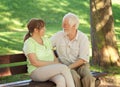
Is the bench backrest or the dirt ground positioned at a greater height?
the bench backrest

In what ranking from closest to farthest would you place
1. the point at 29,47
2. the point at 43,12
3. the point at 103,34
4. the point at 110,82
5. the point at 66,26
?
the point at 29,47, the point at 66,26, the point at 110,82, the point at 103,34, the point at 43,12

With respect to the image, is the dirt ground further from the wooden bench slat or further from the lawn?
the lawn

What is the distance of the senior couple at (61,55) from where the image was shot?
582 centimetres

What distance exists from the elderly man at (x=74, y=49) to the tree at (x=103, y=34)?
10.6 feet

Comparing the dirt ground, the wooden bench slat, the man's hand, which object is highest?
the wooden bench slat

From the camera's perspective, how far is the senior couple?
5.82 meters

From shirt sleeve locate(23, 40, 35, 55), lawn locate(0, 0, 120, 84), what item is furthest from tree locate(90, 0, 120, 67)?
lawn locate(0, 0, 120, 84)

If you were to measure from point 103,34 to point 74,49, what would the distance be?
3.43m

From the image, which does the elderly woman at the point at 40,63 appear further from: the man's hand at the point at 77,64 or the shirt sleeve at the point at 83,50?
the shirt sleeve at the point at 83,50

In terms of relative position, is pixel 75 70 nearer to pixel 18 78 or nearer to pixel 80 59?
pixel 80 59

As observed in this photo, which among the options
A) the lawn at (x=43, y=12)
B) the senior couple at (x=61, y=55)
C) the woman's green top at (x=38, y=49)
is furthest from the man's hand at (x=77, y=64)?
the lawn at (x=43, y=12)

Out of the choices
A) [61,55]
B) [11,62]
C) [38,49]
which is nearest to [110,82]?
[61,55]

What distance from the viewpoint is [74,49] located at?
636 cm

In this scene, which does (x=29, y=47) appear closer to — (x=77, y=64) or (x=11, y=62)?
(x=11, y=62)
